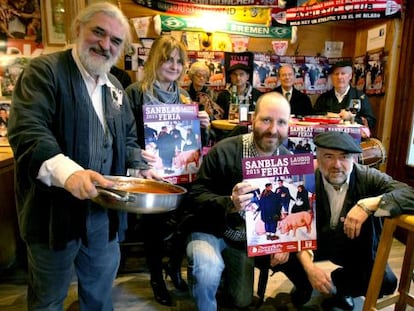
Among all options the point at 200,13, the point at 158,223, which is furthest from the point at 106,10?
the point at 200,13

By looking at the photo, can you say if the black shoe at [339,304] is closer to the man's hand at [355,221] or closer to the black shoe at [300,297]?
the black shoe at [300,297]

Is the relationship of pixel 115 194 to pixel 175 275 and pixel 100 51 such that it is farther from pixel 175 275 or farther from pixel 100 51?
pixel 175 275

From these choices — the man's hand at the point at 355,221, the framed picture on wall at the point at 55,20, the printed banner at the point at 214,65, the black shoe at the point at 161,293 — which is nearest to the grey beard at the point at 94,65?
the man's hand at the point at 355,221

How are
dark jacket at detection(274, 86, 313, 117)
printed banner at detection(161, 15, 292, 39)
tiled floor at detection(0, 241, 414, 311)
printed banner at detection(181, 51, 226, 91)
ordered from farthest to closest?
1. printed banner at detection(181, 51, 226, 91)
2. printed banner at detection(161, 15, 292, 39)
3. dark jacket at detection(274, 86, 313, 117)
4. tiled floor at detection(0, 241, 414, 311)

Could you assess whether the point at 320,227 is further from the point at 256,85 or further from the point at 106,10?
the point at 256,85

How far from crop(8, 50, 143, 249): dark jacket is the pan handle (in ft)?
0.74

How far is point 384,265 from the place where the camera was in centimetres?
134

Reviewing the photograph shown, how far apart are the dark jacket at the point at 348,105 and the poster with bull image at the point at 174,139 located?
183 cm

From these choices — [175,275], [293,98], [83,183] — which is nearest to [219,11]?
[293,98]

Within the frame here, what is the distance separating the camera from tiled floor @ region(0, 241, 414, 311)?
188 centimetres

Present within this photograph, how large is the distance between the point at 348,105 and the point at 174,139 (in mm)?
2153

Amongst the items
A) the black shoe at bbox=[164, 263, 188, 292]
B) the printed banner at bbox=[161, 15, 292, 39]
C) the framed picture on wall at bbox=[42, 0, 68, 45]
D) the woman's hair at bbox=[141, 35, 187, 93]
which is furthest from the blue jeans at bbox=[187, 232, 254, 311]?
the printed banner at bbox=[161, 15, 292, 39]

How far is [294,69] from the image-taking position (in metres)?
3.96

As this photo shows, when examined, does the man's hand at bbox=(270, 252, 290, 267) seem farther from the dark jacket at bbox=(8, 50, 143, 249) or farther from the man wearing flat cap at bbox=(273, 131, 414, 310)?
the dark jacket at bbox=(8, 50, 143, 249)
